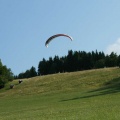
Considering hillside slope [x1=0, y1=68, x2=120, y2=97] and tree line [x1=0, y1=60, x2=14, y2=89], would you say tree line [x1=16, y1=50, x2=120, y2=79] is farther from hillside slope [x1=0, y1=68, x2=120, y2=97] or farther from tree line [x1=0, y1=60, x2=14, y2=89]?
hillside slope [x1=0, y1=68, x2=120, y2=97]

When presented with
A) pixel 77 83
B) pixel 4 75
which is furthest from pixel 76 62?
pixel 77 83

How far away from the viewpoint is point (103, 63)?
135500 mm

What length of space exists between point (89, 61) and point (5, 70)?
5077 centimetres

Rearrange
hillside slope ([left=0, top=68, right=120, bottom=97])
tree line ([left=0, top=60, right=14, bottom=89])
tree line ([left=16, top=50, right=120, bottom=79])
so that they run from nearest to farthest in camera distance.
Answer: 1. hillside slope ([left=0, top=68, right=120, bottom=97])
2. tree line ([left=0, top=60, right=14, bottom=89])
3. tree line ([left=16, top=50, right=120, bottom=79])

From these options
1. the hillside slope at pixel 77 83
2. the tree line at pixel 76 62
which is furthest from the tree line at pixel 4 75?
the tree line at pixel 76 62

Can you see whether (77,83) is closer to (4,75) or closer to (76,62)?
(4,75)

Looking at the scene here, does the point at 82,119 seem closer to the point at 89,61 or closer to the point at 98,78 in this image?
the point at 98,78

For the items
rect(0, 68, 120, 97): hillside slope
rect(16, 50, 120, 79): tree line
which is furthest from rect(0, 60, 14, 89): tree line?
rect(16, 50, 120, 79): tree line

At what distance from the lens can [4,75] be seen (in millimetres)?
96938

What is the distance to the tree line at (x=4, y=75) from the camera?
90838mm

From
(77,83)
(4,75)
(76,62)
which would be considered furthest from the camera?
(76,62)

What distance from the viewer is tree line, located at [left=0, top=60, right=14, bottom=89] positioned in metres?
90.8

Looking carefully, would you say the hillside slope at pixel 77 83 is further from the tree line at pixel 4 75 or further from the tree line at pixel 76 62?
the tree line at pixel 76 62

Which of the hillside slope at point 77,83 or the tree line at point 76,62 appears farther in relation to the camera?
the tree line at point 76,62
